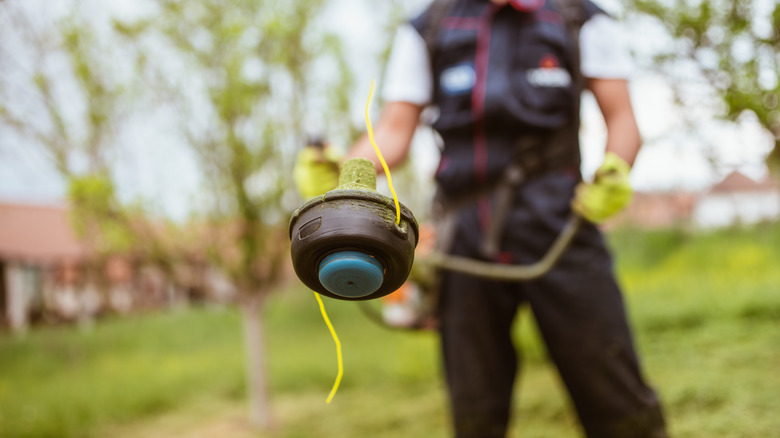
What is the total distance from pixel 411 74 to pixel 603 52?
541 millimetres

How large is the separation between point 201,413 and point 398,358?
170 centimetres

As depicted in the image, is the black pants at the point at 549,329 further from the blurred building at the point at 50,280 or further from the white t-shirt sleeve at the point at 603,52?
the blurred building at the point at 50,280

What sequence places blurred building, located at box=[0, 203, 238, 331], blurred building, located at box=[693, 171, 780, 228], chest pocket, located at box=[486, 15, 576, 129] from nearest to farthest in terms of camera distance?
chest pocket, located at box=[486, 15, 576, 129]
blurred building, located at box=[693, 171, 780, 228]
blurred building, located at box=[0, 203, 238, 331]

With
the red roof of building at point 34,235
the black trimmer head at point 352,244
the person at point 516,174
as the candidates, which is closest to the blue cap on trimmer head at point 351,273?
the black trimmer head at point 352,244

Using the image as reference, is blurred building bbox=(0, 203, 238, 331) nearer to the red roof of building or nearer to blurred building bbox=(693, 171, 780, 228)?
the red roof of building

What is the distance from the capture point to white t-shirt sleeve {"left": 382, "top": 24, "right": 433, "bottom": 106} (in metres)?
1.80

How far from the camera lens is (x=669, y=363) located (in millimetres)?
3859

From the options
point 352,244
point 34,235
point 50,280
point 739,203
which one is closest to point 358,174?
point 352,244

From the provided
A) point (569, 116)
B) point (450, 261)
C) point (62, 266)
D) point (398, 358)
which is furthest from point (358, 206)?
point (62, 266)

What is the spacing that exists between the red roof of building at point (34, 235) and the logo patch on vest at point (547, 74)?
32.4 ft

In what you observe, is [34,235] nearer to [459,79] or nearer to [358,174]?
[459,79]

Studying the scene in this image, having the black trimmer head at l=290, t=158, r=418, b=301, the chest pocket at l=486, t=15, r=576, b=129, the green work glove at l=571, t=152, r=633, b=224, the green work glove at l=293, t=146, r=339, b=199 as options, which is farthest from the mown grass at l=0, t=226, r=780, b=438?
the black trimmer head at l=290, t=158, r=418, b=301

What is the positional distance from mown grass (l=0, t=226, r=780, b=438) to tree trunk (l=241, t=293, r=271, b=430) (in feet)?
0.43

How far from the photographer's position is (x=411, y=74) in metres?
1.81
